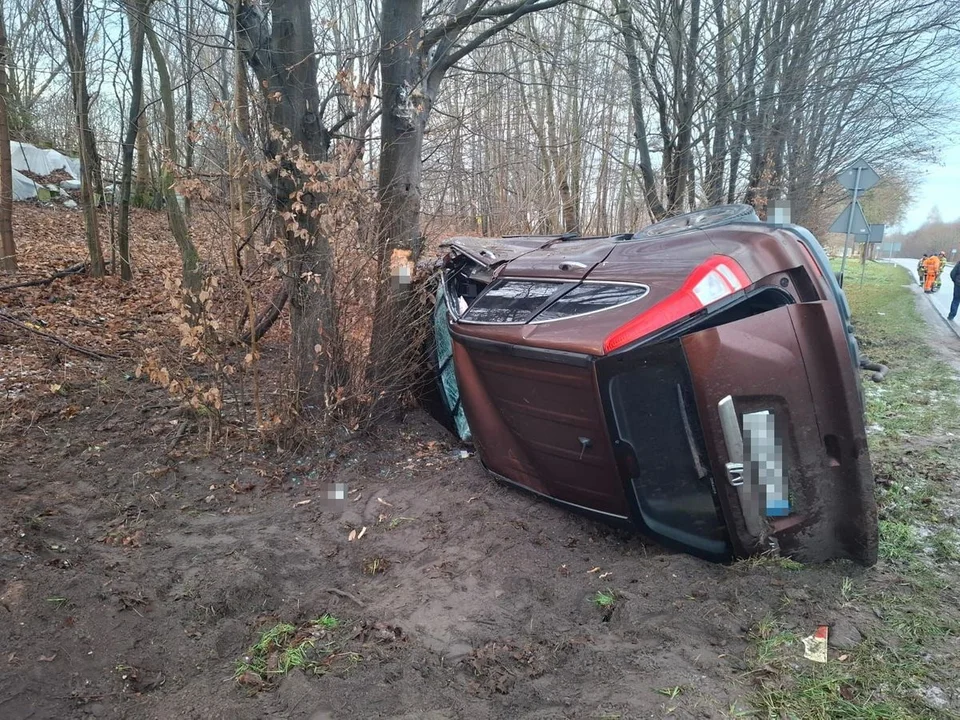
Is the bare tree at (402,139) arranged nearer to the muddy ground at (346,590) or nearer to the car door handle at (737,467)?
Result: the muddy ground at (346,590)

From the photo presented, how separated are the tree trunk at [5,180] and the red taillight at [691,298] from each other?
8.58 m

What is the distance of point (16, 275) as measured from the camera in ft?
28.4

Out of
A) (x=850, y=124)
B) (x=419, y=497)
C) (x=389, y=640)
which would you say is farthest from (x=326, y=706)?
(x=850, y=124)

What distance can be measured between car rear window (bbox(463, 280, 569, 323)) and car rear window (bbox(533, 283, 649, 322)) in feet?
0.37

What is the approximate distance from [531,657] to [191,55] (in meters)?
8.78

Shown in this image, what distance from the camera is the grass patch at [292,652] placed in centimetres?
262

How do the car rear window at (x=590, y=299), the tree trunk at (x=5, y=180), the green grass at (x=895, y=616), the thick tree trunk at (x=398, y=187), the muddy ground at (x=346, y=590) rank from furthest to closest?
the tree trunk at (x=5, y=180)
the thick tree trunk at (x=398, y=187)
the car rear window at (x=590, y=299)
the muddy ground at (x=346, y=590)
the green grass at (x=895, y=616)

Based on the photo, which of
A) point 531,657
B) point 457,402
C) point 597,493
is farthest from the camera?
point 457,402

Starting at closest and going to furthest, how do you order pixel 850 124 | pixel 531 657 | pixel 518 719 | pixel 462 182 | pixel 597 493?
pixel 518 719
pixel 531 657
pixel 597 493
pixel 462 182
pixel 850 124

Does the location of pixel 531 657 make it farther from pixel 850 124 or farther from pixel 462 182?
pixel 850 124

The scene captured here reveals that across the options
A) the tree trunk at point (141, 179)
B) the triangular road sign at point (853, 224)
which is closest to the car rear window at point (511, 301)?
the tree trunk at point (141, 179)

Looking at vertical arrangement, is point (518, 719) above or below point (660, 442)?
below

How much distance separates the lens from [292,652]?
8.98 feet

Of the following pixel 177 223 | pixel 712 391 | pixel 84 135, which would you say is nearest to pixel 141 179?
pixel 84 135
